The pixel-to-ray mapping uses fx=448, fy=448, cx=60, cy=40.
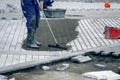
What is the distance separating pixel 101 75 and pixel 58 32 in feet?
16.5

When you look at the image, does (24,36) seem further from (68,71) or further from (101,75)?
(101,75)

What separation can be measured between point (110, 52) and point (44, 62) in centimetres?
179

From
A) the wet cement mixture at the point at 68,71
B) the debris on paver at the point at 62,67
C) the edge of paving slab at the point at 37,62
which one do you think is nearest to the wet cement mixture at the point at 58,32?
the edge of paving slab at the point at 37,62

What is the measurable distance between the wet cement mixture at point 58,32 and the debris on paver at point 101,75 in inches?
104

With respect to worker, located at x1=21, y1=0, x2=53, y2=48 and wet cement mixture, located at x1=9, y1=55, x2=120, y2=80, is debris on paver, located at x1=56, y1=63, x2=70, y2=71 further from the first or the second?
worker, located at x1=21, y1=0, x2=53, y2=48

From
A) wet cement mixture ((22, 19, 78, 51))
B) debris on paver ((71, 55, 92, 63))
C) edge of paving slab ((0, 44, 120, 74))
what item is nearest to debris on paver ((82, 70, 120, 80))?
debris on paver ((71, 55, 92, 63))

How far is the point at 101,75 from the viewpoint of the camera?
28.8ft

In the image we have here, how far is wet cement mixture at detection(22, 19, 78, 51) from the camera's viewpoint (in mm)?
12103

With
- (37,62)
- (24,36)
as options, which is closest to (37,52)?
(37,62)

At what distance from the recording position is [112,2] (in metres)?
22.2

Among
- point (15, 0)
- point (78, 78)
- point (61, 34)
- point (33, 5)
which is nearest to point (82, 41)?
point (61, 34)

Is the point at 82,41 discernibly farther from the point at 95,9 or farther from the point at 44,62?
the point at 95,9

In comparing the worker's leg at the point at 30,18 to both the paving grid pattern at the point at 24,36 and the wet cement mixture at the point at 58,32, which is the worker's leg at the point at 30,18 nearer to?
the wet cement mixture at the point at 58,32

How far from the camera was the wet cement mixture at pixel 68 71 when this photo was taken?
8875 millimetres
